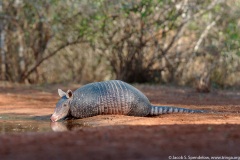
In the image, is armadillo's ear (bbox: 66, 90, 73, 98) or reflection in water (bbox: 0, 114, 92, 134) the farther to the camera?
armadillo's ear (bbox: 66, 90, 73, 98)

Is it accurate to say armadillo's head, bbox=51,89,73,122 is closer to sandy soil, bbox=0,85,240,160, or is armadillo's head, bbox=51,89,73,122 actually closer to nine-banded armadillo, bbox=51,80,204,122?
nine-banded armadillo, bbox=51,80,204,122

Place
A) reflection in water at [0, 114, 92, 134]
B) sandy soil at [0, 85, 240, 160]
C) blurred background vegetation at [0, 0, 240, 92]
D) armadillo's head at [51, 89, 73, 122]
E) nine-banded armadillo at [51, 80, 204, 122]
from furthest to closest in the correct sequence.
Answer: blurred background vegetation at [0, 0, 240, 92] → nine-banded armadillo at [51, 80, 204, 122] → armadillo's head at [51, 89, 73, 122] → reflection in water at [0, 114, 92, 134] → sandy soil at [0, 85, 240, 160]

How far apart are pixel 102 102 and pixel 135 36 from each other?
8.64 meters

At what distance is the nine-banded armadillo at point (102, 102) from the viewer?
9000 mm

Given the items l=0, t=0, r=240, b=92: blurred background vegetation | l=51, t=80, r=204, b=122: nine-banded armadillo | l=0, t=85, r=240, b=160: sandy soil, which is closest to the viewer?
l=0, t=85, r=240, b=160: sandy soil

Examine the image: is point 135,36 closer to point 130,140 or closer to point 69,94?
point 69,94

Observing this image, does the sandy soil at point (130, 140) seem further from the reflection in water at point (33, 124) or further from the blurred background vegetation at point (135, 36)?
the blurred background vegetation at point (135, 36)

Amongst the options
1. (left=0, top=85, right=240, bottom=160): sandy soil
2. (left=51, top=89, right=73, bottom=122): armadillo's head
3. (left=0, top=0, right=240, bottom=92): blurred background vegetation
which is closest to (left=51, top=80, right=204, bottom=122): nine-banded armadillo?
(left=51, top=89, right=73, bottom=122): armadillo's head

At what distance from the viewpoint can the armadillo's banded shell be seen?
9000 millimetres

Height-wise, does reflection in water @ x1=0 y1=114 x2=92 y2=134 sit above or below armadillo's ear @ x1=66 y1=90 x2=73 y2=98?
below

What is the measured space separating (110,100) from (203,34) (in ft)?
29.6

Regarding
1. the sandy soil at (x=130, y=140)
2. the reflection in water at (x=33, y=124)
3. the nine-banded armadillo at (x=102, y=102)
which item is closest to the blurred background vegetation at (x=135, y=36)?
the nine-banded armadillo at (x=102, y=102)

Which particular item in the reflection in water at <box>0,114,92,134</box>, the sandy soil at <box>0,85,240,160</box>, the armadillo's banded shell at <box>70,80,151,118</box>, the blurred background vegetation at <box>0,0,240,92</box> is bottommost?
the reflection in water at <box>0,114,92,134</box>

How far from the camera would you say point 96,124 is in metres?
8.13
